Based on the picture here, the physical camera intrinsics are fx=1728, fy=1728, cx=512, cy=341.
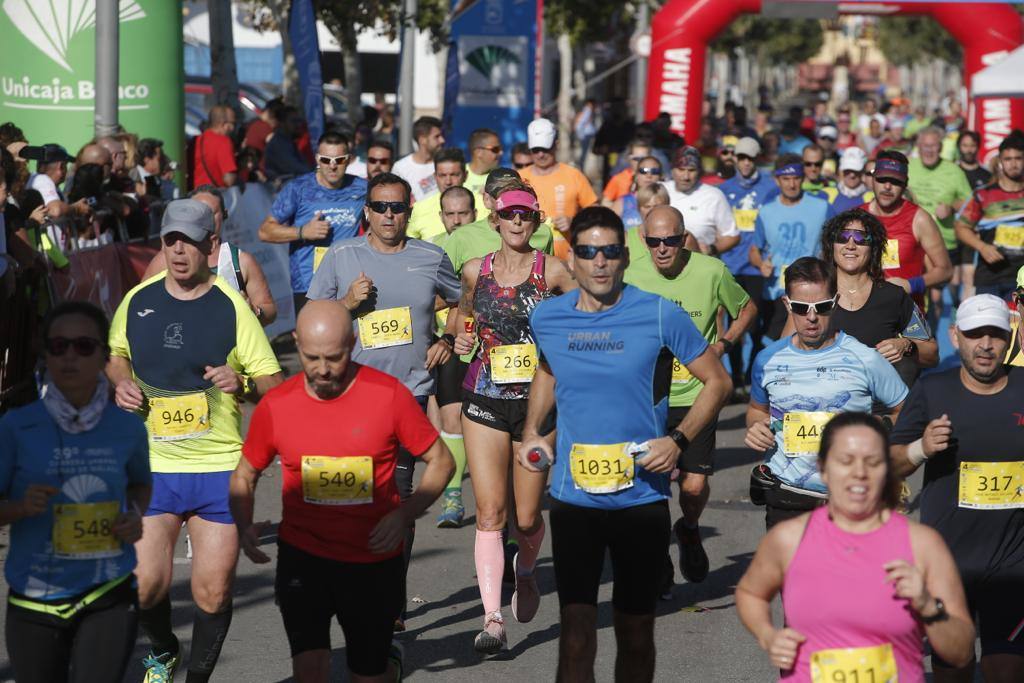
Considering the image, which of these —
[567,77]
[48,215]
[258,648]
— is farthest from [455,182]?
[567,77]

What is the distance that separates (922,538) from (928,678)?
2.57 m

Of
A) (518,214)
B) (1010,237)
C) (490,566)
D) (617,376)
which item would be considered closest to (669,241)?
(518,214)

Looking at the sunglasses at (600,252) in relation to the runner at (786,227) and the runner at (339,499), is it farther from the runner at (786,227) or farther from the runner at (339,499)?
the runner at (786,227)

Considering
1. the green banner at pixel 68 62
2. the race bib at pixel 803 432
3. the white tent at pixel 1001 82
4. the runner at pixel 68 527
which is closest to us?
the runner at pixel 68 527

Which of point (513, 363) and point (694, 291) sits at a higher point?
point (694, 291)

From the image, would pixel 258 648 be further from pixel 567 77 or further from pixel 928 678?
pixel 567 77

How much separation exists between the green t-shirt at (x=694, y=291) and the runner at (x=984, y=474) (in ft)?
7.67

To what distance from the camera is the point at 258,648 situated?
714 centimetres

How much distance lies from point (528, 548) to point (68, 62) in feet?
26.2

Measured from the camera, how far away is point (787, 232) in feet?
41.9

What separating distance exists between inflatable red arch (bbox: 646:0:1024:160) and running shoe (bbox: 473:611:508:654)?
57.1 ft

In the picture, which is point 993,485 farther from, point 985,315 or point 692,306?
point 692,306

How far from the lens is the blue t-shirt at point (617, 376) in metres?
5.72

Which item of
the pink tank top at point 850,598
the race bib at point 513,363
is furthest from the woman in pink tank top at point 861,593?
the race bib at point 513,363
